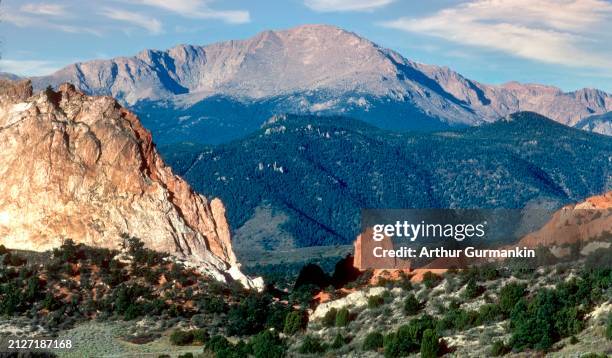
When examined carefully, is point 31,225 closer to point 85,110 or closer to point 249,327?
point 85,110

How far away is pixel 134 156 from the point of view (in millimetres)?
91375

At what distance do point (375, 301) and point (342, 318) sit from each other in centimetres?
324

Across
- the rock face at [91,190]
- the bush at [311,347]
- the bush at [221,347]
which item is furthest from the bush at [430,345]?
the rock face at [91,190]

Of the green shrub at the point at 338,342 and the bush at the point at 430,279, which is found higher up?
the bush at the point at 430,279

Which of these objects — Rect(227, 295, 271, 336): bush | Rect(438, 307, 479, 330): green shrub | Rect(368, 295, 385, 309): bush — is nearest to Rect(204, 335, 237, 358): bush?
Rect(227, 295, 271, 336): bush

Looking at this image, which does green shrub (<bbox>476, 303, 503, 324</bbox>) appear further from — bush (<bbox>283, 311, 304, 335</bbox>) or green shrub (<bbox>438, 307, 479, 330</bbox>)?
bush (<bbox>283, 311, 304, 335</bbox>)

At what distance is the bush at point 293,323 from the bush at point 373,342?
12616 millimetres

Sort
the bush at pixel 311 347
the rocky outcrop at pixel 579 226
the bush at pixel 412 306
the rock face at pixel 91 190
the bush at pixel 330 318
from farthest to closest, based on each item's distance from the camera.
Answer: the rock face at pixel 91 190
the rocky outcrop at pixel 579 226
the bush at pixel 330 318
the bush at pixel 412 306
the bush at pixel 311 347

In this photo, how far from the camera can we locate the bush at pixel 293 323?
7812 cm

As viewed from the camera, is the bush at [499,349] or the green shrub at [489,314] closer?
the bush at [499,349]

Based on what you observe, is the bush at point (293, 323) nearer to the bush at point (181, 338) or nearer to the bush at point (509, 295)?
the bush at point (181, 338)

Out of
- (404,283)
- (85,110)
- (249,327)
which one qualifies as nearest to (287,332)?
(249,327)

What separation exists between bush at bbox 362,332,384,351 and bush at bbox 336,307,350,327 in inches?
331

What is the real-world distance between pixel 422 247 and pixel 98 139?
2862cm
